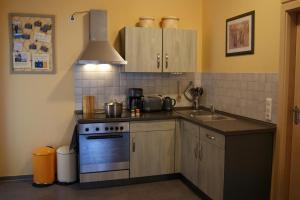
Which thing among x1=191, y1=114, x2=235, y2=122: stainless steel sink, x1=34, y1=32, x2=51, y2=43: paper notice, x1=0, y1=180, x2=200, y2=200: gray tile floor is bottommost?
x1=0, y1=180, x2=200, y2=200: gray tile floor

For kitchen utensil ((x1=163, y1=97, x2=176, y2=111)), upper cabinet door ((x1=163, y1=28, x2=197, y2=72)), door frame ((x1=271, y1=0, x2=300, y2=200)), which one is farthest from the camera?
kitchen utensil ((x1=163, y1=97, x2=176, y2=111))

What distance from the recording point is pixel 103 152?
377cm

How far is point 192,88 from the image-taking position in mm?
4625

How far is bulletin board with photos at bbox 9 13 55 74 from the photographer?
154 inches

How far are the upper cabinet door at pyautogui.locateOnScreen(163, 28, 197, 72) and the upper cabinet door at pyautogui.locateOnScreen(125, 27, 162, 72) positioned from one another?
100mm

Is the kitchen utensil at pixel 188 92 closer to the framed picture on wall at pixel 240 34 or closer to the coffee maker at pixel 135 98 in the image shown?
the coffee maker at pixel 135 98

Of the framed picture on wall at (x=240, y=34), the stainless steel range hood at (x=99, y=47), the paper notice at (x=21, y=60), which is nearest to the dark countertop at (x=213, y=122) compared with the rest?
the stainless steel range hood at (x=99, y=47)

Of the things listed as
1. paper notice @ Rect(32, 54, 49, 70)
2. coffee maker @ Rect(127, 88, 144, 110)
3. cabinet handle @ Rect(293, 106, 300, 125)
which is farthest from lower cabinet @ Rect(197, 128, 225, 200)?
paper notice @ Rect(32, 54, 49, 70)

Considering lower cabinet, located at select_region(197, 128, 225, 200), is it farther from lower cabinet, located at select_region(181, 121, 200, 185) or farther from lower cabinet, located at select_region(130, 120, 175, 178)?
lower cabinet, located at select_region(130, 120, 175, 178)

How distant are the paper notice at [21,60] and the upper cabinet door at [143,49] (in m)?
1.29

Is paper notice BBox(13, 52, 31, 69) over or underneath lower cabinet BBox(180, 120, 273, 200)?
over

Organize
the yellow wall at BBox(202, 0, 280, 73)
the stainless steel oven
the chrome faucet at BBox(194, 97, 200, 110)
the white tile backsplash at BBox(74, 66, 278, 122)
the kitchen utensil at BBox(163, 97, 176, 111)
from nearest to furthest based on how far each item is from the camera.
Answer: the yellow wall at BBox(202, 0, 280, 73), the white tile backsplash at BBox(74, 66, 278, 122), the stainless steel oven, the kitchen utensil at BBox(163, 97, 176, 111), the chrome faucet at BBox(194, 97, 200, 110)

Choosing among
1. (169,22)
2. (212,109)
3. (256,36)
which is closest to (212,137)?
(212,109)

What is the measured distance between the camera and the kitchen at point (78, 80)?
12.8 feet
